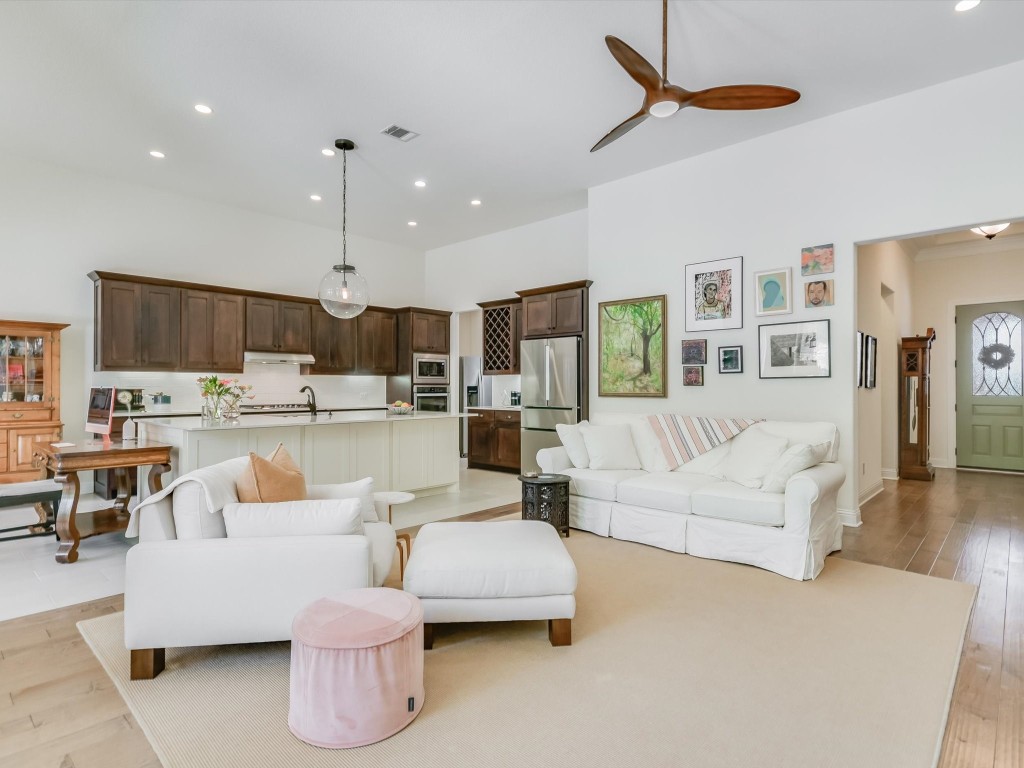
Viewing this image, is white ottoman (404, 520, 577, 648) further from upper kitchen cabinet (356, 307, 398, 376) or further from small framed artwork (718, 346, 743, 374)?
upper kitchen cabinet (356, 307, 398, 376)

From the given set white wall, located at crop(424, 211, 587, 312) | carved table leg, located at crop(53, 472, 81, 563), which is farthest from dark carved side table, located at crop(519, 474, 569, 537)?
white wall, located at crop(424, 211, 587, 312)

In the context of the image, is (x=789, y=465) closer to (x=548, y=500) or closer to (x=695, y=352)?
(x=548, y=500)

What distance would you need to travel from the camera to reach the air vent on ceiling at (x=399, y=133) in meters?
4.66

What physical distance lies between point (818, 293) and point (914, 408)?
332 cm

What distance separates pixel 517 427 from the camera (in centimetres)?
736

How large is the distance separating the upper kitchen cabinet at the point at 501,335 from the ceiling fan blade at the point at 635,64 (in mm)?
4533

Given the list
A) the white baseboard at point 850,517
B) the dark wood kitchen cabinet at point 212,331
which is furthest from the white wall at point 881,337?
the dark wood kitchen cabinet at point 212,331

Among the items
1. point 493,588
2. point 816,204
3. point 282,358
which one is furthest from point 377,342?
point 493,588

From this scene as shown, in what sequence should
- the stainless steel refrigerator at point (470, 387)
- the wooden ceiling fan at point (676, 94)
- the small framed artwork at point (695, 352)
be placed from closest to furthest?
the wooden ceiling fan at point (676, 94), the small framed artwork at point (695, 352), the stainless steel refrigerator at point (470, 387)

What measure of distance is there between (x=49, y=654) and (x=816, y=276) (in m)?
5.55

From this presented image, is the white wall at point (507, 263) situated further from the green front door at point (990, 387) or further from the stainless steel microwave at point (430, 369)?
the green front door at point (990, 387)

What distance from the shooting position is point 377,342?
816cm

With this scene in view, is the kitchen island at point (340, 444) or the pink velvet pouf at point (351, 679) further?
the kitchen island at point (340, 444)

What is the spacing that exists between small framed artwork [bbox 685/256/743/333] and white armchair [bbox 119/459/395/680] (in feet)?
13.4
